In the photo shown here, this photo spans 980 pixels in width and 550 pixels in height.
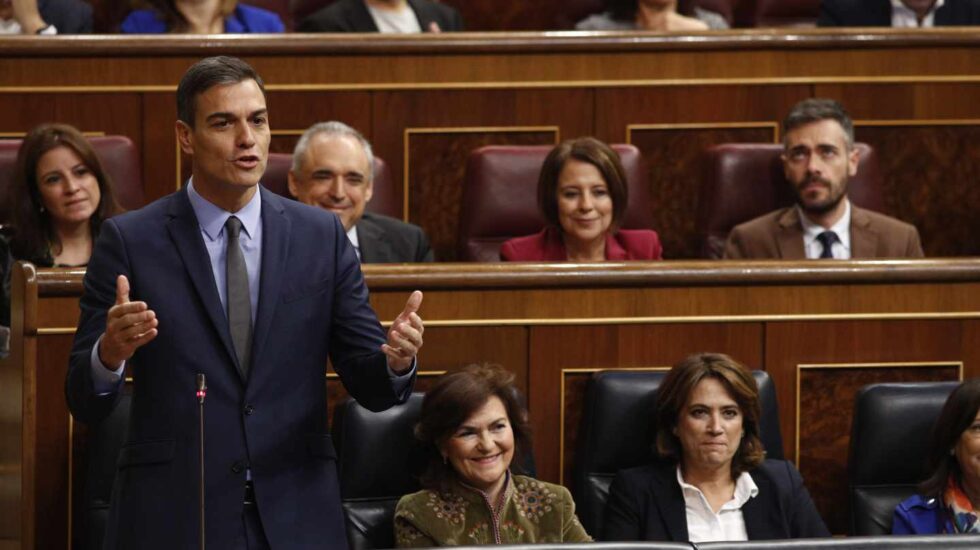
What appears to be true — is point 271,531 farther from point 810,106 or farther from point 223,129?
point 810,106

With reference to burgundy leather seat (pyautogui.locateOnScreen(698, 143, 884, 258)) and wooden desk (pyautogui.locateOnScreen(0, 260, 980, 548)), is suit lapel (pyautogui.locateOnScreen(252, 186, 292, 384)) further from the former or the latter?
burgundy leather seat (pyautogui.locateOnScreen(698, 143, 884, 258))

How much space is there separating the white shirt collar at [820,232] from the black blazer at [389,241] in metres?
0.39

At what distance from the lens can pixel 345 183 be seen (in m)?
1.43

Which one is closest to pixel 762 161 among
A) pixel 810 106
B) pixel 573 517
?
pixel 810 106

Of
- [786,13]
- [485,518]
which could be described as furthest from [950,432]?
[786,13]

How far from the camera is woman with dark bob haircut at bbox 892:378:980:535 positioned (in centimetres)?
113

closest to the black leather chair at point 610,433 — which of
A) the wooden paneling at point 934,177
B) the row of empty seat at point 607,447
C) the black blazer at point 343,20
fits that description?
the row of empty seat at point 607,447

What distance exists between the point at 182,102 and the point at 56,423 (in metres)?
0.38

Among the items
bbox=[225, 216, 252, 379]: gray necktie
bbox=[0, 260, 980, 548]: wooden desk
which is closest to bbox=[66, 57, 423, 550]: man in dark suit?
bbox=[225, 216, 252, 379]: gray necktie

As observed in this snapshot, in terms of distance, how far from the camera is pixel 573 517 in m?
1.09

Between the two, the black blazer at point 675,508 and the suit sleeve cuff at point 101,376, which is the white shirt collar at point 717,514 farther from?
the suit sleeve cuff at point 101,376

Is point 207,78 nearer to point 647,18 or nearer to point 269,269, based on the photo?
point 269,269

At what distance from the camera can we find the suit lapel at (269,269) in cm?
80

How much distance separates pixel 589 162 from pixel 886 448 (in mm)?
426
